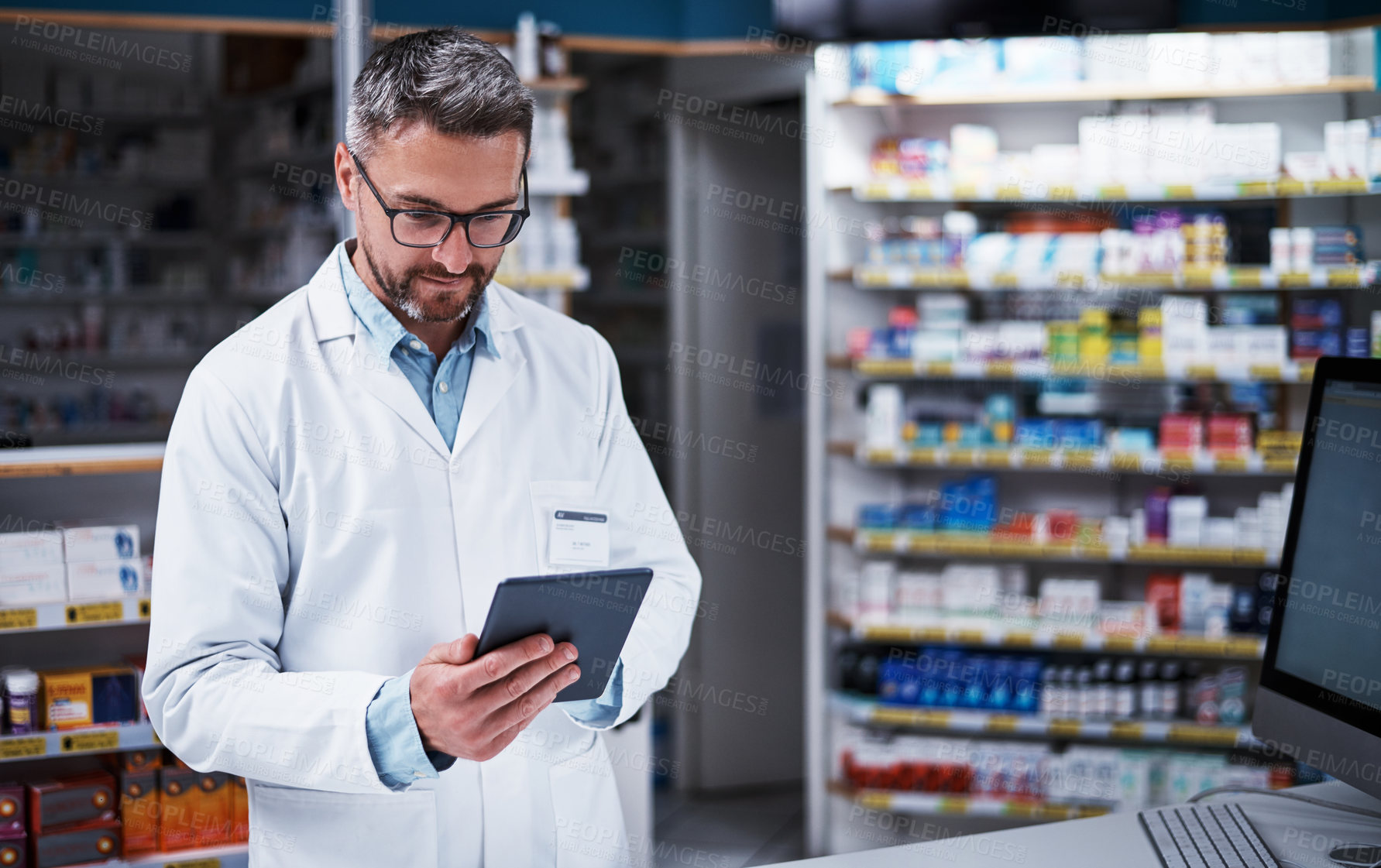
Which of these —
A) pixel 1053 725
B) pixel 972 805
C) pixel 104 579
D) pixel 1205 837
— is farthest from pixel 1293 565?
pixel 972 805

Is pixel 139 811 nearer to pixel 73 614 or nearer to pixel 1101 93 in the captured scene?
pixel 73 614

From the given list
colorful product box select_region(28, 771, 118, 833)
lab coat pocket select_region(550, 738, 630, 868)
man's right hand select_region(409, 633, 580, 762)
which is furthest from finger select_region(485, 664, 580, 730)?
colorful product box select_region(28, 771, 118, 833)

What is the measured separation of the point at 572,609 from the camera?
141cm

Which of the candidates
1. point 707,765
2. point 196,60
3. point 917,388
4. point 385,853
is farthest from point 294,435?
point 196,60

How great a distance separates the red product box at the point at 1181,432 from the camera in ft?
13.7

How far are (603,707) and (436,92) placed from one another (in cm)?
89

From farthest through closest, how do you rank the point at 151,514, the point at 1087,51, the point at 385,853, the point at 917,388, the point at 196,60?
the point at 196,60, the point at 917,388, the point at 1087,51, the point at 151,514, the point at 385,853

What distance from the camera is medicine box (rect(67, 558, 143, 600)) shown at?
2.48 m

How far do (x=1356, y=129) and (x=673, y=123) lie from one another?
263cm

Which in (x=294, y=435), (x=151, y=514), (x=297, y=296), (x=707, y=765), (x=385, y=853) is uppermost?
(x=297, y=296)

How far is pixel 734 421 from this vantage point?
527 cm

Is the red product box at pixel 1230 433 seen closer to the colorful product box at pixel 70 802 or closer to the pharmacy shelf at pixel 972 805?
the pharmacy shelf at pixel 972 805

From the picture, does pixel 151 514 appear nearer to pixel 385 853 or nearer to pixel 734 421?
pixel 385 853

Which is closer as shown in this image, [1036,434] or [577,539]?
[577,539]
